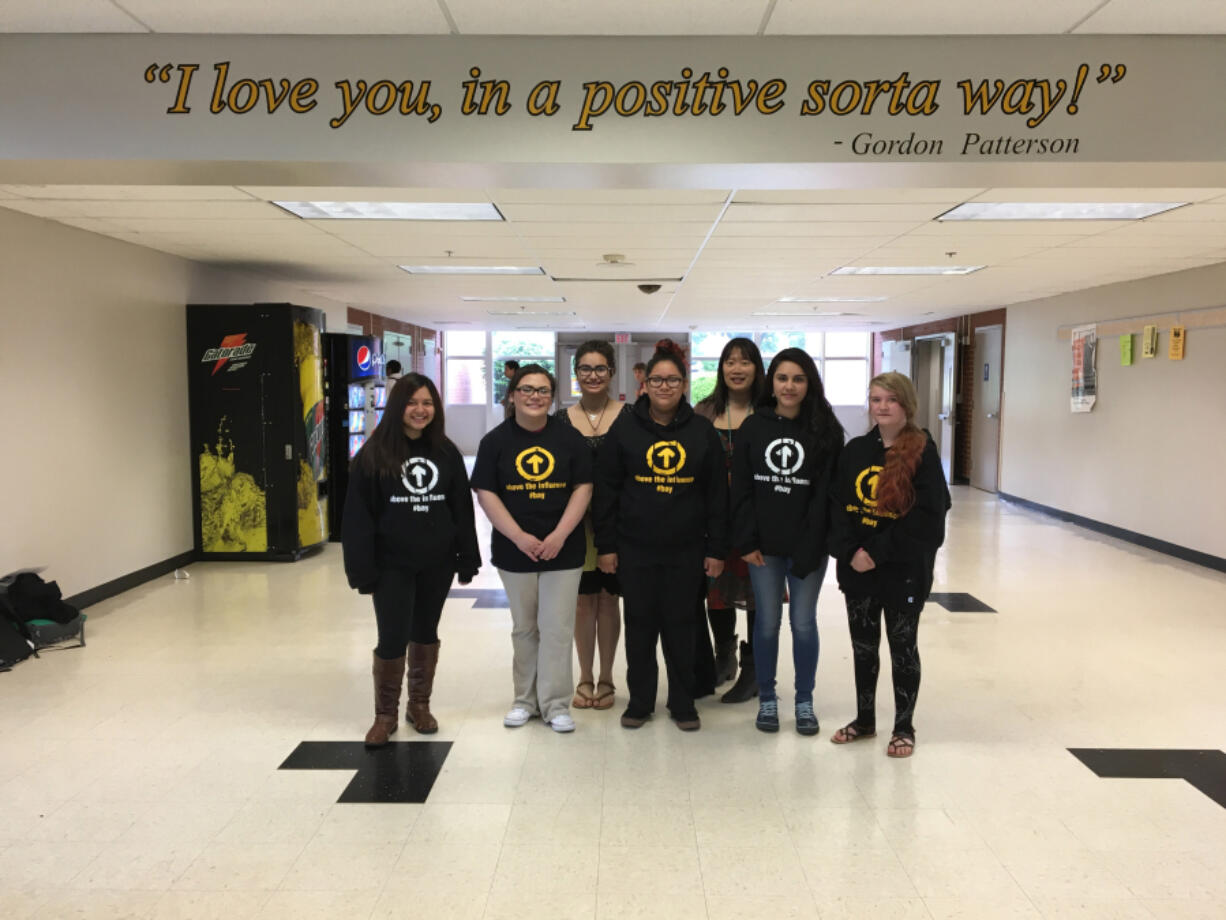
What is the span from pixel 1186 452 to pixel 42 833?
8330mm

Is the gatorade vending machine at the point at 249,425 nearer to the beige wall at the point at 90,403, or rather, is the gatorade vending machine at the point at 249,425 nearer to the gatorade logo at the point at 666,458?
the beige wall at the point at 90,403

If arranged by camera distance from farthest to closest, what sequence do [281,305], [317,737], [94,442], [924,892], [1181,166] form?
[281,305], [94,442], [317,737], [1181,166], [924,892]

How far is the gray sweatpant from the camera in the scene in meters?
3.47

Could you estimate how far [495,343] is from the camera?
63.3ft

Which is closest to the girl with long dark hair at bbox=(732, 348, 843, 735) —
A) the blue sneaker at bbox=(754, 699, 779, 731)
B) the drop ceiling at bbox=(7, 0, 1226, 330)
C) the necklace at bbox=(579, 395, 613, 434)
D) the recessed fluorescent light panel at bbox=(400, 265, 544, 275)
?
the blue sneaker at bbox=(754, 699, 779, 731)

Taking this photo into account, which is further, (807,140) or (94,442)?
(94,442)

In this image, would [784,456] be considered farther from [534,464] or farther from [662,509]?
[534,464]

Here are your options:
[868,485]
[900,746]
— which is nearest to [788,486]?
[868,485]

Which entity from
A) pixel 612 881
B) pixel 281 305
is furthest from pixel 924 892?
pixel 281 305

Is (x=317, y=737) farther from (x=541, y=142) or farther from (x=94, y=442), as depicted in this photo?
(x=94, y=442)

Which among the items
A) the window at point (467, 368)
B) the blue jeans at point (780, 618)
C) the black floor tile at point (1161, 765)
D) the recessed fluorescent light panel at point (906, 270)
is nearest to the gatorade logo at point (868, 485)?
the blue jeans at point (780, 618)

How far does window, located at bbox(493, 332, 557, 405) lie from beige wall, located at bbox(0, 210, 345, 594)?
39.1ft

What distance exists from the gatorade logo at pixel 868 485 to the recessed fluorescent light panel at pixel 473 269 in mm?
5031

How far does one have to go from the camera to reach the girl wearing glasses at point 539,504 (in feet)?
11.2
